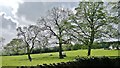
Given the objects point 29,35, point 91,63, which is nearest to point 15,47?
point 29,35

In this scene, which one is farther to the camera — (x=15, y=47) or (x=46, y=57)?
(x=46, y=57)

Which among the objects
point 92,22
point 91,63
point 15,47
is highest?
point 92,22

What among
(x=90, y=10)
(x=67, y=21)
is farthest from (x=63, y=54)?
(x=90, y=10)

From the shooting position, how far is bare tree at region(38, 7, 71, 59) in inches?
1718

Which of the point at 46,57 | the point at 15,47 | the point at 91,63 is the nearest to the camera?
the point at 91,63

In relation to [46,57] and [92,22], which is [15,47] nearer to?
[46,57]

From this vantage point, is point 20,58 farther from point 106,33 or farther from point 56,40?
point 106,33

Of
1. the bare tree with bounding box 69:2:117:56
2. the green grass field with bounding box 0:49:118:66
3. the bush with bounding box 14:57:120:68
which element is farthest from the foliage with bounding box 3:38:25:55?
the bush with bounding box 14:57:120:68

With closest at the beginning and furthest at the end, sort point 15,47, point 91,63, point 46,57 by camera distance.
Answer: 1. point 91,63
2. point 15,47
3. point 46,57

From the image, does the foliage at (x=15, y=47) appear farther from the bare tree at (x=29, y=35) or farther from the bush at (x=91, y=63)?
the bush at (x=91, y=63)

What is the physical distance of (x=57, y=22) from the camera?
44.7m

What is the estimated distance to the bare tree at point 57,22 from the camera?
43.6 m

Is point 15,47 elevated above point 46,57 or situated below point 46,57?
above

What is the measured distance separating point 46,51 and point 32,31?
4.31m
